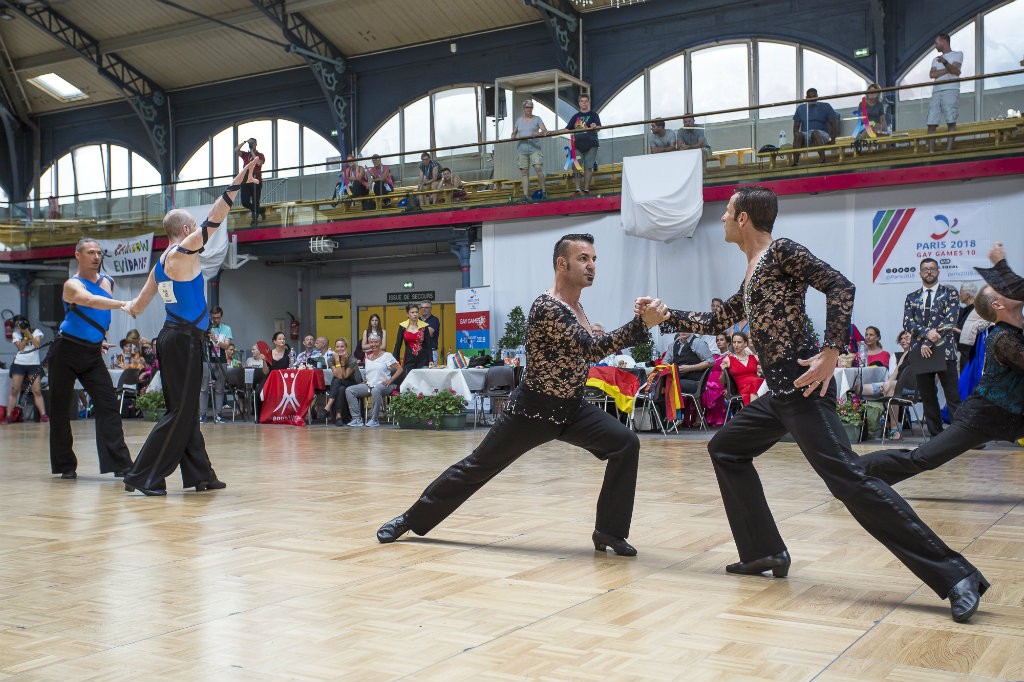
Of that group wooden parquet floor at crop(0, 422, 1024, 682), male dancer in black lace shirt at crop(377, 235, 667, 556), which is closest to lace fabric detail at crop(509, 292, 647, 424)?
male dancer in black lace shirt at crop(377, 235, 667, 556)

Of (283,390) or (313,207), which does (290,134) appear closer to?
(313,207)

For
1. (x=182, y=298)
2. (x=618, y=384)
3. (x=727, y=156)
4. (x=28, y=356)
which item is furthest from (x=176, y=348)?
(x=28, y=356)

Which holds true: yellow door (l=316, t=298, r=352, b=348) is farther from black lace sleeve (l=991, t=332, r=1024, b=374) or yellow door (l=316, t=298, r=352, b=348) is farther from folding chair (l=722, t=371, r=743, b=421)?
black lace sleeve (l=991, t=332, r=1024, b=374)

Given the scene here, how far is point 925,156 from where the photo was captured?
44.9ft

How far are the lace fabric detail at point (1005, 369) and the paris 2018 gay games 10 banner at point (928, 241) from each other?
28.1 feet

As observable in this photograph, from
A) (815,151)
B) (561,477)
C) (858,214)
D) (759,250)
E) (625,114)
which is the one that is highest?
(625,114)

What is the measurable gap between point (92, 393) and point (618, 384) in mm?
6241

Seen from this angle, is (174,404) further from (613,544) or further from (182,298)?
(613,544)

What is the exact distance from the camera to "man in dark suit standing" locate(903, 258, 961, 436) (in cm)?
962

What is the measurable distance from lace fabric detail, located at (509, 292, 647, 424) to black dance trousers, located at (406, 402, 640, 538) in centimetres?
6

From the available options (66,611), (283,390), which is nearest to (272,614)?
(66,611)

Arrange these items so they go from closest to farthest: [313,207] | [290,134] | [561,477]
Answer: [561,477] < [313,207] < [290,134]

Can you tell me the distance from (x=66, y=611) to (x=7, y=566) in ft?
3.20

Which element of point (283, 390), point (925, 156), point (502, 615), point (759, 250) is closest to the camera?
point (502, 615)
